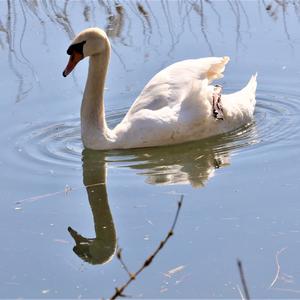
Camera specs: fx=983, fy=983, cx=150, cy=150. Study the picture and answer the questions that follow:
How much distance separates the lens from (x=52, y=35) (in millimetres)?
10062

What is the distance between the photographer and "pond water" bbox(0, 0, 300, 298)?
529 cm

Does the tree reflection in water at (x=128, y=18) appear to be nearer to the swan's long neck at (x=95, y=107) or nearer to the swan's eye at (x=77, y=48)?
the swan's long neck at (x=95, y=107)

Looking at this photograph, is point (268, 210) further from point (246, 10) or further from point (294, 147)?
point (246, 10)

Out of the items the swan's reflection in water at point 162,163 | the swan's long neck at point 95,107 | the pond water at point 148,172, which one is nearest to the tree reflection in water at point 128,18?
the pond water at point 148,172

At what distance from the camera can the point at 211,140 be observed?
7520 millimetres

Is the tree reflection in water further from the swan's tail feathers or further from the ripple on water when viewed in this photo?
the swan's tail feathers

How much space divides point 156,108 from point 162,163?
1.67 ft

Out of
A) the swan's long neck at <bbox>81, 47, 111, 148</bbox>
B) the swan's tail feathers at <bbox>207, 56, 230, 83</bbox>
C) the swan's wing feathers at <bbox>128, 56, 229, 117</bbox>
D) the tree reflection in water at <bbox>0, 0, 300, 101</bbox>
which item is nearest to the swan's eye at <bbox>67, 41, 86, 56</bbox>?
the swan's long neck at <bbox>81, 47, 111, 148</bbox>

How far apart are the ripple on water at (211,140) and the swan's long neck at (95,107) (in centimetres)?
14

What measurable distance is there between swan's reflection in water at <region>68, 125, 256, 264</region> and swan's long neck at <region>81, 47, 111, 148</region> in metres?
0.12

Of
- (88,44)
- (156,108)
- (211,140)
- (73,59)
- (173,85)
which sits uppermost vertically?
(88,44)

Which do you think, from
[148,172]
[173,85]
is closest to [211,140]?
[173,85]

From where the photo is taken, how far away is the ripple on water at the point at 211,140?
722 cm

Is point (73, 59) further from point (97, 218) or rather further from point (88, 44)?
point (97, 218)
